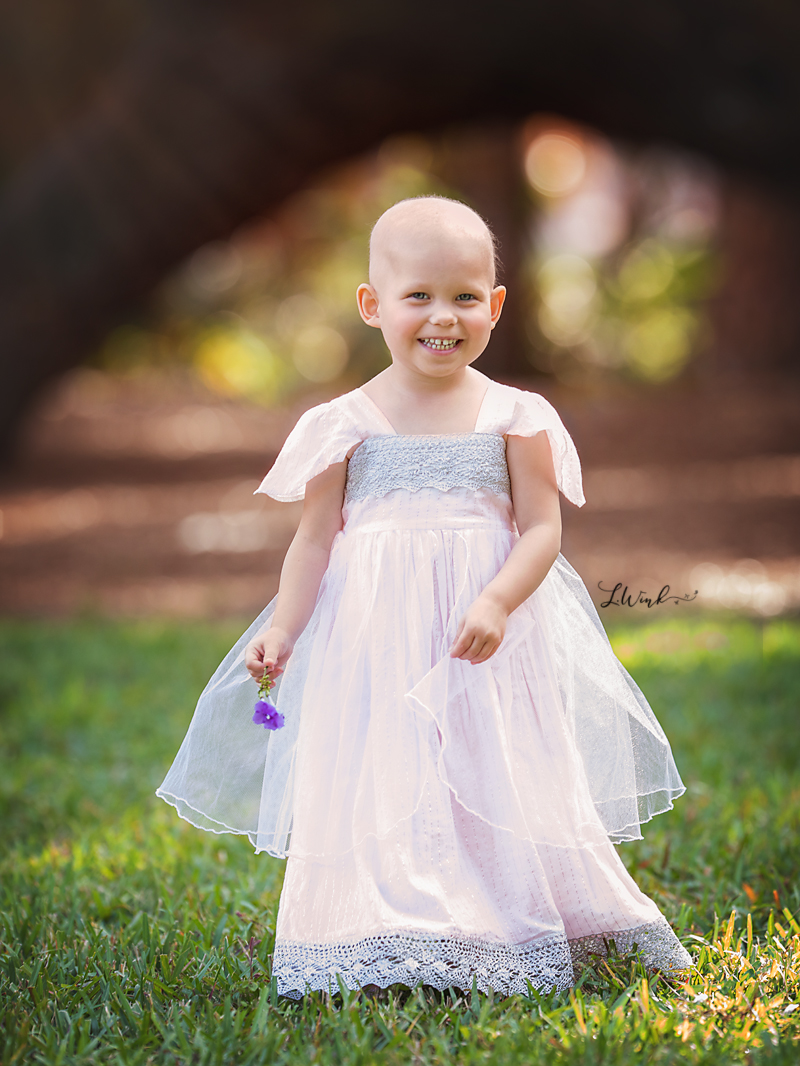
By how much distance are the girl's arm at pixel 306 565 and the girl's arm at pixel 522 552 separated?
30 centimetres

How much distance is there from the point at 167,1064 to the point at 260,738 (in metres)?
0.57

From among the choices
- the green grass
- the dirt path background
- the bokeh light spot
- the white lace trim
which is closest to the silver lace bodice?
the white lace trim

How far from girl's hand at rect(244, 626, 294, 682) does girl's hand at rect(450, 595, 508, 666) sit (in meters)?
0.30

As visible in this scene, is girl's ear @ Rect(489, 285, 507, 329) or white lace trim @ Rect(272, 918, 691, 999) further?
girl's ear @ Rect(489, 285, 507, 329)

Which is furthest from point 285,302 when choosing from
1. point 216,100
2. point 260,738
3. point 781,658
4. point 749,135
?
point 260,738

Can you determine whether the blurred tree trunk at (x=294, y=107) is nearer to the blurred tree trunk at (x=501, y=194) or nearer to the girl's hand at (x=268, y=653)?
the blurred tree trunk at (x=501, y=194)

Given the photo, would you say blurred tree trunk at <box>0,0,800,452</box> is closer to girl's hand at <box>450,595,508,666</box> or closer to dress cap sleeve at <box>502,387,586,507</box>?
dress cap sleeve at <box>502,387,586,507</box>

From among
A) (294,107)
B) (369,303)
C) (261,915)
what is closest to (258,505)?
(294,107)

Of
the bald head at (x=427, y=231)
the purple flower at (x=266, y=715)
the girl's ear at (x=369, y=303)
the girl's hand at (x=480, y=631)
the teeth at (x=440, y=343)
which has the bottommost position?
the purple flower at (x=266, y=715)

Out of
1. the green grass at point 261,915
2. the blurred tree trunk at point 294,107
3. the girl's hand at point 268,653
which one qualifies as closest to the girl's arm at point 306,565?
the girl's hand at point 268,653

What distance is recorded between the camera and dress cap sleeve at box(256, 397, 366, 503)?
191cm

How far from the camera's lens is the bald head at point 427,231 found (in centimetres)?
185
